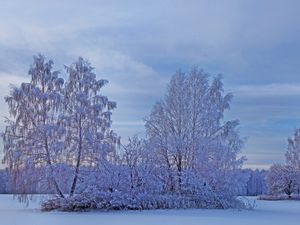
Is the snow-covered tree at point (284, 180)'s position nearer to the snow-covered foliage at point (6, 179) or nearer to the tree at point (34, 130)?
the snow-covered foliage at point (6, 179)

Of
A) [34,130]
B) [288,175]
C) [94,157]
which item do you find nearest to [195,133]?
[94,157]

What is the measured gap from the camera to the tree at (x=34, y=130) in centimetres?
2336

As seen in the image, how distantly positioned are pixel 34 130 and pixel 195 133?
843 cm

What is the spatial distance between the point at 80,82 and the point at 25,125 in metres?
3.26

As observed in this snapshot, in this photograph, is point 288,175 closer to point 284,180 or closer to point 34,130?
point 284,180

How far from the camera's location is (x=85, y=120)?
24391mm

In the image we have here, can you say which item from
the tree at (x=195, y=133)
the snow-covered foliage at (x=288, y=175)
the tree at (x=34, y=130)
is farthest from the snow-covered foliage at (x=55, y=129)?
the snow-covered foliage at (x=288, y=175)

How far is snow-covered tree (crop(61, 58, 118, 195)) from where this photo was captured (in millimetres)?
24047

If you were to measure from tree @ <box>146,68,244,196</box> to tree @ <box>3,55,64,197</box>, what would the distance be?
530 centimetres

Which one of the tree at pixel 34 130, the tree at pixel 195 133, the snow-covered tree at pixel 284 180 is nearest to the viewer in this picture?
the tree at pixel 34 130

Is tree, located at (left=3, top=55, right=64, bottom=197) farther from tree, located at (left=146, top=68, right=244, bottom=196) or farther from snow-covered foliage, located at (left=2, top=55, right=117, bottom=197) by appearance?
tree, located at (left=146, top=68, right=244, bottom=196)

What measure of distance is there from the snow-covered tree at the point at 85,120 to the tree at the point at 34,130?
57 centimetres

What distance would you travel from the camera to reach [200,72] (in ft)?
91.8

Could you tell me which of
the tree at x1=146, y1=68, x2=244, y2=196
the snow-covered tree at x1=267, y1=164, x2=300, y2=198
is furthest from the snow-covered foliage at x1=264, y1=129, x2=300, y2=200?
the tree at x1=146, y1=68, x2=244, y2=196
